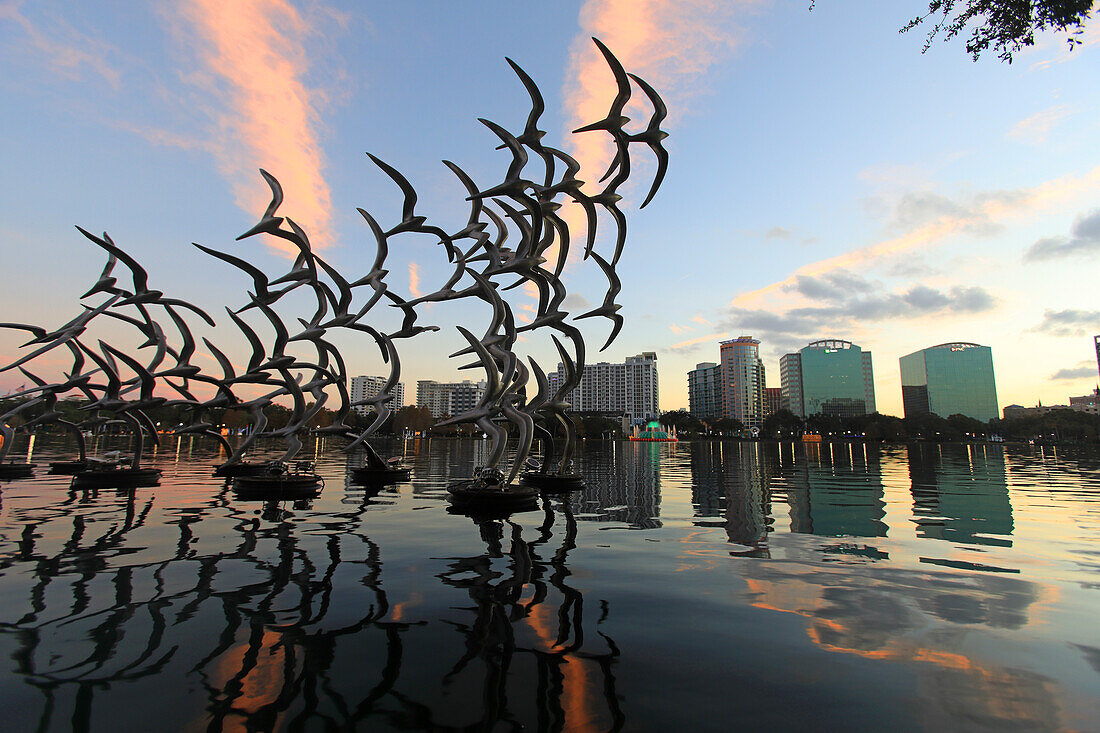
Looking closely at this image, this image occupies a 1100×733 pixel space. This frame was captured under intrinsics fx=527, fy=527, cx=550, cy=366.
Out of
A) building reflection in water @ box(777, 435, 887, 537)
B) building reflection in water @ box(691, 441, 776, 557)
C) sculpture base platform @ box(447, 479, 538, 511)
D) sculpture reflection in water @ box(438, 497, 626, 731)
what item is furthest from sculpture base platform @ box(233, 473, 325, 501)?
building reflection in water @ box(777, 435, 887, 537)

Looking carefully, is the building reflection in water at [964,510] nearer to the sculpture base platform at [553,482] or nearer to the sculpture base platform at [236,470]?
the sculpture base platform at [553,482]

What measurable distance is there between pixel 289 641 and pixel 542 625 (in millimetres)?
2991

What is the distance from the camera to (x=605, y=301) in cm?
2666

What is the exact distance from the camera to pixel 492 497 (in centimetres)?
1702

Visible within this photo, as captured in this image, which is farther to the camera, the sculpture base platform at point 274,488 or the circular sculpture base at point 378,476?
the circular sculpture base at point 378,476

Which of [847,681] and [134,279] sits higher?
[134,279]

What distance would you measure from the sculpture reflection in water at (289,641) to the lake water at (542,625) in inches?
1.4

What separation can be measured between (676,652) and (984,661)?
3.38 m

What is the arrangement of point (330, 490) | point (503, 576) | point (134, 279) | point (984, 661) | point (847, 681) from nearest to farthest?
point (847, 681) → point (984, 661) → point (503, 576) → point (330, 490) → point (134, 279)

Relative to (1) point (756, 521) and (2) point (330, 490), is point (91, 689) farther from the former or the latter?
(2) point (330, 490)

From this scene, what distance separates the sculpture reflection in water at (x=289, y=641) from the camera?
463 centimetres

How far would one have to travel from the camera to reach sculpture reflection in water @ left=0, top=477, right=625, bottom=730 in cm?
463

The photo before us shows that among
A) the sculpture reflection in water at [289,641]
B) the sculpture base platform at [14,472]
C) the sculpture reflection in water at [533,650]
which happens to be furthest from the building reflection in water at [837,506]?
the sculpture base platform at [14,472]

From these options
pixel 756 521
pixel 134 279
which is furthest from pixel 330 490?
pixel 756 521
